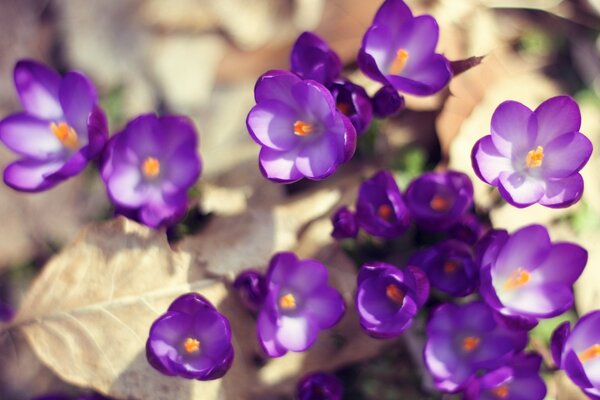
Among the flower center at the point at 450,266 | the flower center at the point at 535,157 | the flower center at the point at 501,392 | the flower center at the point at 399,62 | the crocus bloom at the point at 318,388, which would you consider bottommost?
the crocus bloom at the point at 318,388

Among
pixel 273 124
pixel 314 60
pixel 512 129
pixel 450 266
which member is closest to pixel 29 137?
pixel 273 124

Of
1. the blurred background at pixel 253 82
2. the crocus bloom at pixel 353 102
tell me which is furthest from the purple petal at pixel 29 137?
the crocus bloom at pixel 353 102

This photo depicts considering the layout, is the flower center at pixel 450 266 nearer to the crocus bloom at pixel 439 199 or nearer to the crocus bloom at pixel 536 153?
the crocus bloom at pixel 439 199

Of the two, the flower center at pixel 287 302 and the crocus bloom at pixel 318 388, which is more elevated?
the flower center at pixel 287 302

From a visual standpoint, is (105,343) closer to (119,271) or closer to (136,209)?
(119,271)

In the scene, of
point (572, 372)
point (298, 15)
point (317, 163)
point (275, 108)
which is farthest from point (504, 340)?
point (298, 15)

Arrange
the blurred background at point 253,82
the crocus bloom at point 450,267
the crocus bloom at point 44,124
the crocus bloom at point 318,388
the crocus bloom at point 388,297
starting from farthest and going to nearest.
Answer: the blurred background at point 253,82
the crocus bloom at point 44,124
the crocus bloom at point 318,388
the crocus bloom at point 450,267
the crocus bloom at point 388,297
